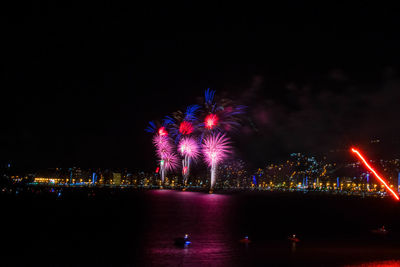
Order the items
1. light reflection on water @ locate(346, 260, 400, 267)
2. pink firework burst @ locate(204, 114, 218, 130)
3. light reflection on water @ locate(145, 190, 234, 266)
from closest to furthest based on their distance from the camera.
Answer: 1. light reflection on water @ locate(346, 260, 400, 267)
2. light reflection on water @ locate(145, 190, 234, 266)
3. pink firework burst @ locate(204, 114, 218, 130)

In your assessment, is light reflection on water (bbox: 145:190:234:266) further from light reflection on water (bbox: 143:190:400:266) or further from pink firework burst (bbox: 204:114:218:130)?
pink firework burst (bbox: 204:114:218:130)

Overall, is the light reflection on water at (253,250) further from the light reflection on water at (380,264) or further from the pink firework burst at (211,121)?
the pink firework burst at (211,121)

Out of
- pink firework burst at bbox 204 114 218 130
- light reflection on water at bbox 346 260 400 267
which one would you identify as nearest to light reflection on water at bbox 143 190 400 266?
light reflection on water at bbox 346 260 400 267

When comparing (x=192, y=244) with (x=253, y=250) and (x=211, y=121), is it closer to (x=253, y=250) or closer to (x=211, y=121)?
(x=253, y=250)

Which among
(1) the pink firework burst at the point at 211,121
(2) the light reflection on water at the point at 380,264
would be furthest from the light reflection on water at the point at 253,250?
(1) the pink firework burst at the point at 211,121

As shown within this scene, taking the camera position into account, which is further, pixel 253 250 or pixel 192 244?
pixel 192 244

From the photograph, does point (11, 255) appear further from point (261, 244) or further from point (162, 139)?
point (162, 139)

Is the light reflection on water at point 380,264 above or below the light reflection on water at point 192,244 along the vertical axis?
above

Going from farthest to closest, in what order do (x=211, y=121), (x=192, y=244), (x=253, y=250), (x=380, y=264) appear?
(x=211, y=121), (x=192, y=244), (x=253, y=250), (x=380, y=264)

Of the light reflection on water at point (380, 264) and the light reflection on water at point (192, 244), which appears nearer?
the light reflection on water at point (380, 264)

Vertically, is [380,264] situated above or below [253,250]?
above

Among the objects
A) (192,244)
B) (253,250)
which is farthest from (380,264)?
(192,244)

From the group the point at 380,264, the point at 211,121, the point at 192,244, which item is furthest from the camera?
the point at 211,121
